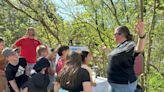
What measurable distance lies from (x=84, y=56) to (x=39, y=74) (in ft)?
2.70

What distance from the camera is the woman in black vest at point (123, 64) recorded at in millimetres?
5510

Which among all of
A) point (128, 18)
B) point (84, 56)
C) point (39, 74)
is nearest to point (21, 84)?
point (39, 74)

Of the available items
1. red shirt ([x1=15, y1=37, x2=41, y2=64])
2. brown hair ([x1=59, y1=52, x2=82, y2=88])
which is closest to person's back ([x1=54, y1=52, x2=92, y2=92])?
brown hair ([x1=59, y1=52, x2=82, y2=88])

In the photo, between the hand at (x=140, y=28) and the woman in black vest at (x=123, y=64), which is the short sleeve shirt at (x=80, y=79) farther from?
the hand at (x=140, y=28)

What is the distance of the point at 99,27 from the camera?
16078mm

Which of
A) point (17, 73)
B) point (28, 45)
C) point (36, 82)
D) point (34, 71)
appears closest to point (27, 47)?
point (28, 45)

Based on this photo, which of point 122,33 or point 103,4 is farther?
point 103,4

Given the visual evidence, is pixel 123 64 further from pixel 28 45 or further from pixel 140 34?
pixel 28 45

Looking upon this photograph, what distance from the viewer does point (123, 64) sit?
5.55m

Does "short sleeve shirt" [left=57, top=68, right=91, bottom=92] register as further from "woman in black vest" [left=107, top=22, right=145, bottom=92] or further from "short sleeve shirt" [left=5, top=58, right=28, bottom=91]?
"short sleeve shirt" [left=5, top=58, right=28, bottom=91]

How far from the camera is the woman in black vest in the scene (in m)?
5.51

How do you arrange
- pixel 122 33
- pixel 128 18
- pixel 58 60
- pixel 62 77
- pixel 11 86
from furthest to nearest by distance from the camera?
pixel 128 18 → pixel 58 60 → pixel 11 86 → pixel 122 33 → pixel 62 77

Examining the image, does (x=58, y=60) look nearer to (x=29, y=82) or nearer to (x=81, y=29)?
(x=29, y=82)

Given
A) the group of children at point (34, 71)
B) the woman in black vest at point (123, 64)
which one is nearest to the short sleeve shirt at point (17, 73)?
the group of children at point (34, 71)
